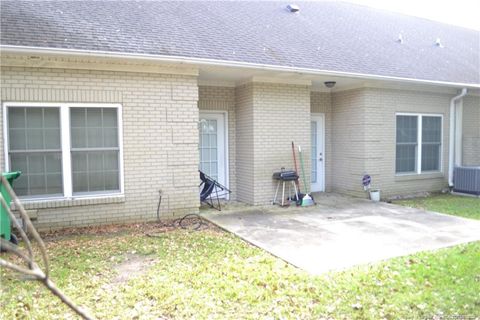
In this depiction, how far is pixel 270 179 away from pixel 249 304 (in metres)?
5.48

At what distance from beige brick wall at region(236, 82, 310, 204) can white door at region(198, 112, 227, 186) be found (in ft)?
1.48

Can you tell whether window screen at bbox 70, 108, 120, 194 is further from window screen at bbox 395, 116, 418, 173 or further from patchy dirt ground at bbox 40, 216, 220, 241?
window screen at bbox 395, 116, 418, 173

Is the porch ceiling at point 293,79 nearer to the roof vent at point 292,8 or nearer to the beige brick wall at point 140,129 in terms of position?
the beige brick wall at point 140,129

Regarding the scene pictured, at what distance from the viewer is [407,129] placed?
36.3ft

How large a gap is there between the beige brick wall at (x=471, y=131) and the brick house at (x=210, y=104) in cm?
6

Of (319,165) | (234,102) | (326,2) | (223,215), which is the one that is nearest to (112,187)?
(223,215)

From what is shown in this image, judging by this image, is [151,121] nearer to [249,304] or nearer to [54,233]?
[54,233]

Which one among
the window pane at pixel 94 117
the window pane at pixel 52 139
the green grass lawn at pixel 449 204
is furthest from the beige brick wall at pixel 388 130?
the window pane at pixel 52 139

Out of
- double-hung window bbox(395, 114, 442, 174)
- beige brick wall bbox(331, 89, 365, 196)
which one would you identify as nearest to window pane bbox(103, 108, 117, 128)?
beige brick wall bbox(331, 89, 365, 196)

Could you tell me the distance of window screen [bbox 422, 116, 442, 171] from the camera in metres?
11.4

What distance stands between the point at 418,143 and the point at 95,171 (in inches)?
344

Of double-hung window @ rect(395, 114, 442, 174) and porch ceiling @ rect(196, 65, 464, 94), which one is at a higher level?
porch ceiling @ rect(196, 65, 464, 94)

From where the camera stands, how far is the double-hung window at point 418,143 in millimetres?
10977

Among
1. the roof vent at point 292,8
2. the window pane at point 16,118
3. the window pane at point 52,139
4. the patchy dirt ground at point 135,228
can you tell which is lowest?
the patchy dirt ground at point 135,228
